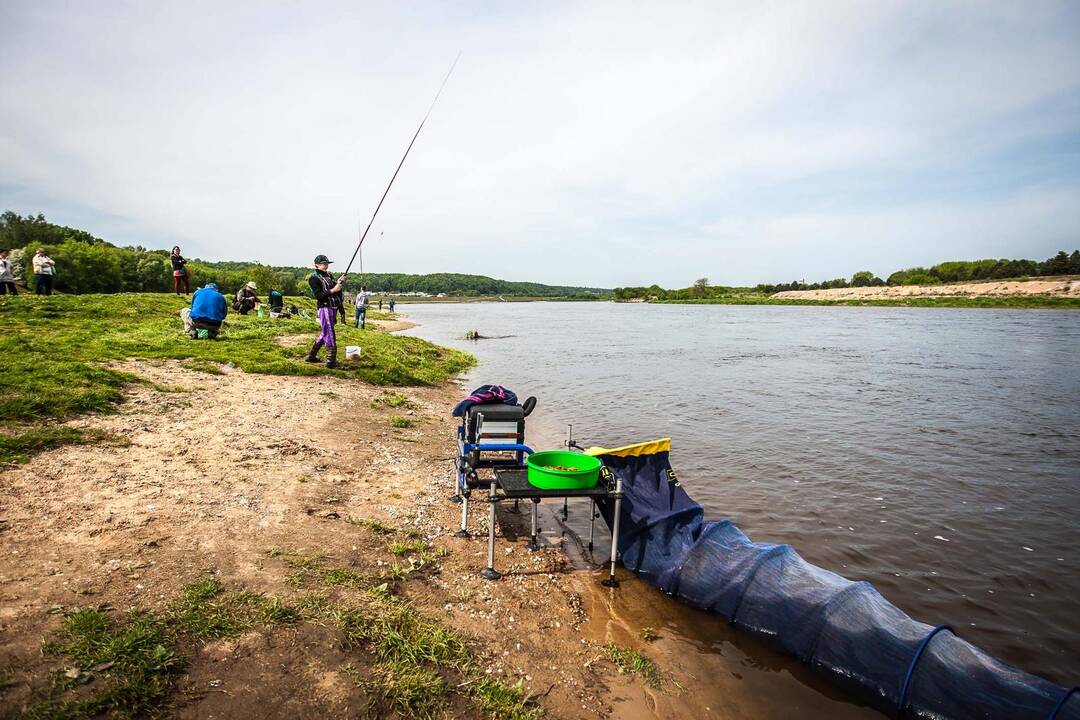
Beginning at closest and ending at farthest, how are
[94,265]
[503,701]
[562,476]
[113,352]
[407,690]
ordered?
[407,690]
[503,701]
[562,476]
[113,352]
[94,265]

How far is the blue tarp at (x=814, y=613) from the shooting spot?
4008 mm

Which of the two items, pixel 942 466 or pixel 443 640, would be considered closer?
pixel 443 640

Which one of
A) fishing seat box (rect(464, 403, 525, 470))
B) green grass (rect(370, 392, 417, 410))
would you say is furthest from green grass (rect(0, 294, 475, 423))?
fishing seat box (rect(464, 403, 525, 470))

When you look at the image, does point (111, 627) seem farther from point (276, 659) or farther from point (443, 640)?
point (443, 640)

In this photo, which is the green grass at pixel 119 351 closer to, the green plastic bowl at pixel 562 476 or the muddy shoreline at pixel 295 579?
the muddy shoreline at pixel 295 579

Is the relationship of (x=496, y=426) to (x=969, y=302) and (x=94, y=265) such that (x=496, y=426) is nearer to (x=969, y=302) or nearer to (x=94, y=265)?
(x=94, y=265)

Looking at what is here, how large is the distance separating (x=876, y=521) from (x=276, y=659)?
29.5 feet

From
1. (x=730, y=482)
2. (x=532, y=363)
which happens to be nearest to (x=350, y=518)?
(x=730, y=482)

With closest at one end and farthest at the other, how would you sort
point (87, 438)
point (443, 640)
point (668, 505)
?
point (443, 640) → point (668, 505) → point (87, 438)

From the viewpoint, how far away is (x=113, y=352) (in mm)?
12578

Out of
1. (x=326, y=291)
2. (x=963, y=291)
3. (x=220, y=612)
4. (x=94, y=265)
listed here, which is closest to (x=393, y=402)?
(x=326, y=291)

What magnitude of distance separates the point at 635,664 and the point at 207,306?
1701 centimetres

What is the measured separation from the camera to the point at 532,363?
27.8 metres

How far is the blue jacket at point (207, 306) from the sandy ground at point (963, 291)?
120681 millimetres
